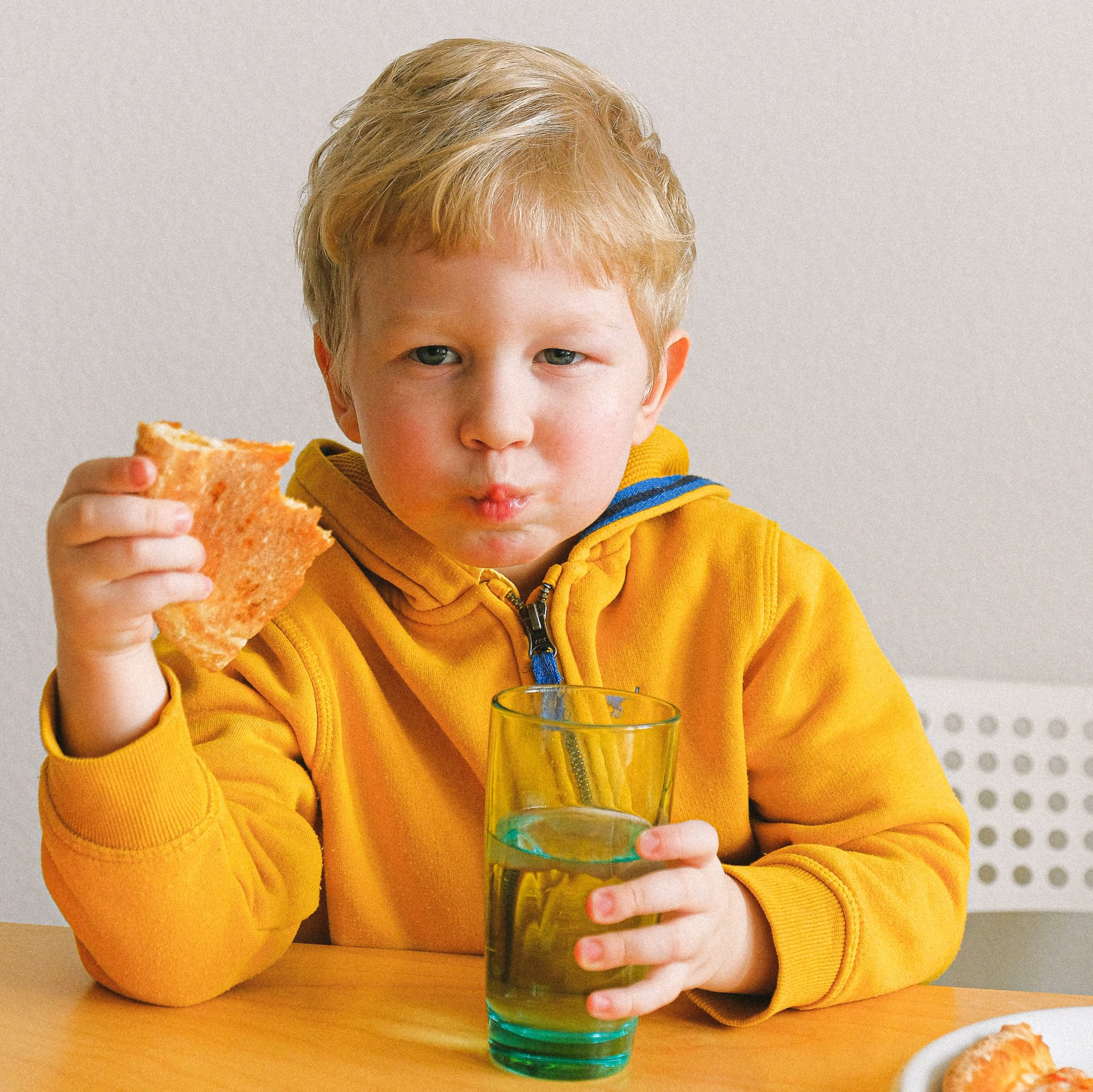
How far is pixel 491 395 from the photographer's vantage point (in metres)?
0.80

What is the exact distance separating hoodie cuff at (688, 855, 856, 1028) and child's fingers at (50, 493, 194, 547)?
389 mm

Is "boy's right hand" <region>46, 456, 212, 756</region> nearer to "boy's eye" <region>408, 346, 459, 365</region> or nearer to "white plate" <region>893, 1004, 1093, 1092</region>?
"boy's eye" <region>408, 346, 459, 365</region>

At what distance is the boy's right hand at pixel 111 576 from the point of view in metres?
0.62

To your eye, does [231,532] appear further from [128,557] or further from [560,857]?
[560,857]

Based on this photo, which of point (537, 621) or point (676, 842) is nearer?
point (676, 842)

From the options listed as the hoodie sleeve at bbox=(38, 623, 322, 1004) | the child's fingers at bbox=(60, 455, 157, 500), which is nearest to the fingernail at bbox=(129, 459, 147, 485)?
the child's fingers at bbox=(60, 455, 157, 500)

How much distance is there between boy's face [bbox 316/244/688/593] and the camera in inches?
31.9

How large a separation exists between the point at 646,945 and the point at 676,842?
52mm

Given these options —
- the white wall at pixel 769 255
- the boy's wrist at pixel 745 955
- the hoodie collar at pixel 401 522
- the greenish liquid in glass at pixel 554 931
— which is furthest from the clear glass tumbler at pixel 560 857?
the white wall at pixel 769 255

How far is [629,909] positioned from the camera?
1.90 feet

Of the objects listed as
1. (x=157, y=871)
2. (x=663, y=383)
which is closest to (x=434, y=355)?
(x=663, y=383)

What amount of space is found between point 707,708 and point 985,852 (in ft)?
1.76

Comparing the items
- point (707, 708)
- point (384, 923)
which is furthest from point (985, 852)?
point (384, 923)

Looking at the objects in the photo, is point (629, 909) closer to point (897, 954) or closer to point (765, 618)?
point (897, 954)
